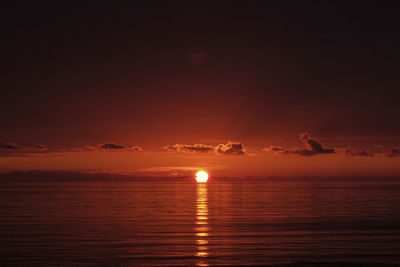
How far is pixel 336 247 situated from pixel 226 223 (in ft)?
50.9

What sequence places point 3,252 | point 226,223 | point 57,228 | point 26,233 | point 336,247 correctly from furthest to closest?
point 226,223, point 57,228, point 26,233, point 336,247, point 3,252

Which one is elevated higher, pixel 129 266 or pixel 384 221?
pixel 384 221

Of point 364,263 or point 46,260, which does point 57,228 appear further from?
point 364,263

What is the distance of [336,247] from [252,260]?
7180 mm

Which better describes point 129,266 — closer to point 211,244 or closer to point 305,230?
point 211,244

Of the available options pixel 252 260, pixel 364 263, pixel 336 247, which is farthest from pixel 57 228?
pixel 364 263

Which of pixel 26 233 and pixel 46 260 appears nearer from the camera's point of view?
pixel 46 260

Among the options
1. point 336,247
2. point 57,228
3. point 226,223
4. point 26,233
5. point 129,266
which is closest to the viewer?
point 129,266

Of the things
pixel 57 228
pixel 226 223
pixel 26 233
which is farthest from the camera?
pixel 226 223

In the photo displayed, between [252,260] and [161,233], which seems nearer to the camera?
[252,260]

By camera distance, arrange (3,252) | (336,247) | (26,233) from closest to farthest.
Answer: (3,252) < (336,247) < (26,233)

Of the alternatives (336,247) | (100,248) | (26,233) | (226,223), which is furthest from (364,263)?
(26,233)

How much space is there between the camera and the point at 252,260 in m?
23.6

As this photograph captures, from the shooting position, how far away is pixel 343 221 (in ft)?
140
